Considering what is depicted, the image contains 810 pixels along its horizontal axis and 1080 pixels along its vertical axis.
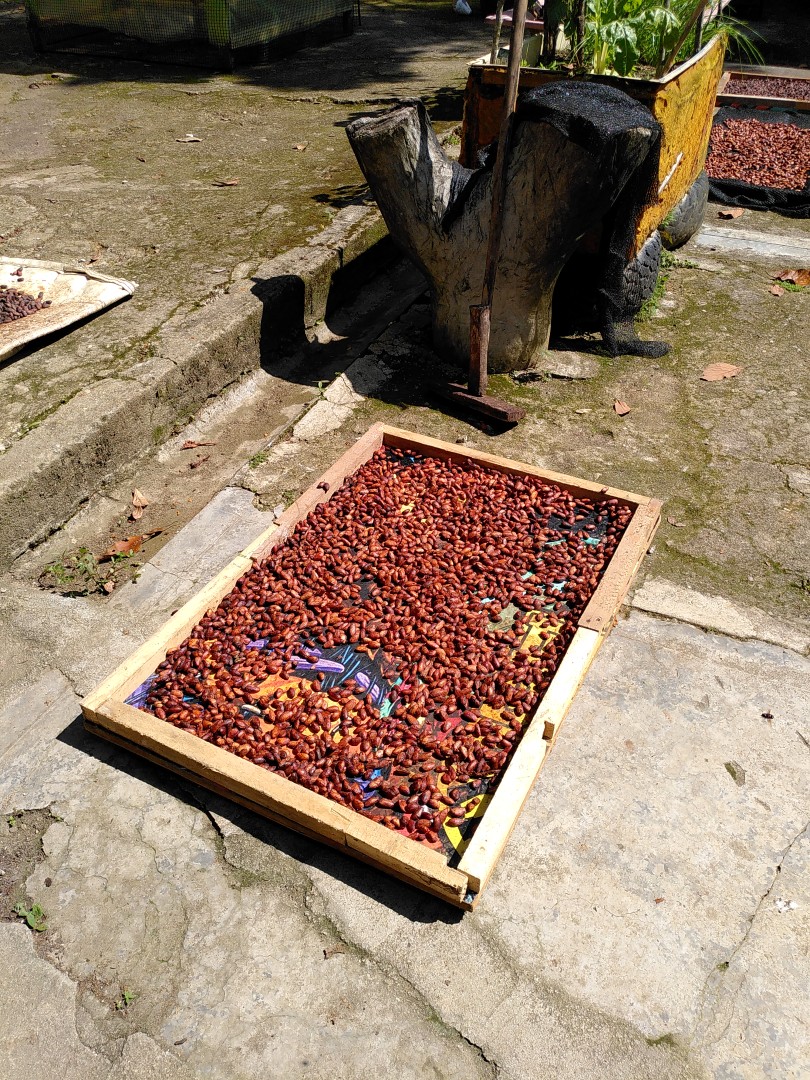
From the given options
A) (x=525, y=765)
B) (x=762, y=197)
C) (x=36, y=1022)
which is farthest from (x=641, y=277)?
(x=36, y=1022)

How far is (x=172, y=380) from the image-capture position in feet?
12.8

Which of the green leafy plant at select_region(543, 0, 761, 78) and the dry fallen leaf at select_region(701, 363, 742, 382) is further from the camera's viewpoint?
the green leafy plant at select_region(543, 0, 761, 78)

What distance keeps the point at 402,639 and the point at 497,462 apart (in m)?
1.13

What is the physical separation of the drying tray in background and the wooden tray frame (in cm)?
190

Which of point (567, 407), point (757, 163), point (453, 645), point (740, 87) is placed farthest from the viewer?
point (740, 87)

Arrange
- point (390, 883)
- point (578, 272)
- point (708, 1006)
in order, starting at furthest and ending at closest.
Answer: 1. point (578, 272)
2. point (390, 883)
3. point (708, 1006)

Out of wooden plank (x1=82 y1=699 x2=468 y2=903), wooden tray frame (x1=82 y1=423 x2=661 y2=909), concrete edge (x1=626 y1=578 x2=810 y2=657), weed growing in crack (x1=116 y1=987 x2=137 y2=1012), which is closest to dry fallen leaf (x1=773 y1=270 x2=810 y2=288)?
wooden tray frame (x1=82 y1=423 x2=661 y2=909)

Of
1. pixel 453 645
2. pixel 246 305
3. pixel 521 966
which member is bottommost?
pixel 521 966

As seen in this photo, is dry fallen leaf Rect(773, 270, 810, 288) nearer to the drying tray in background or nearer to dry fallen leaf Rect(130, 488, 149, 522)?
the drying tray in background

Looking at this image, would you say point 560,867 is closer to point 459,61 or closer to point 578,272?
point 578,272

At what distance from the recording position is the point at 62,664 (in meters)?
2.84

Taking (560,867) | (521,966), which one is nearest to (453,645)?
(560,867)

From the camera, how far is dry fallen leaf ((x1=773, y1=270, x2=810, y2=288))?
5.46m

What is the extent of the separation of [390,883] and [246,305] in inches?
127
